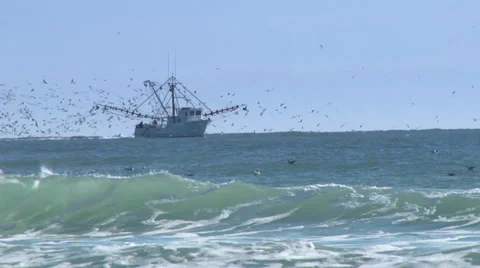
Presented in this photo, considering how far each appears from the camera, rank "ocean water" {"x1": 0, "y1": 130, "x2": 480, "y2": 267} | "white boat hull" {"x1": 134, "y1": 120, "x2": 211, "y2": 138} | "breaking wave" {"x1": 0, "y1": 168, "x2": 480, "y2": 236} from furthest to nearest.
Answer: "white boat hull" {"x1": 134, "y1": 120, "x2": 211, "y2": 138} < "breaking wave" {"x1": 0, "y1": 168, "x2": 480, "y2": 236} < "ocean water" {"x1": 0, "y1": 130, "x2": 480, "y2": 267}

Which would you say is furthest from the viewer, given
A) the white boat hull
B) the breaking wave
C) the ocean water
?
the white boat hull

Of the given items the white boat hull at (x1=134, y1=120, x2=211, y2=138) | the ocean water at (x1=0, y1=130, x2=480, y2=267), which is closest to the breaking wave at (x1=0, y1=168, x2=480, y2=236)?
the ocean water at (x1=0, y1=130, x2=480, y2=267)

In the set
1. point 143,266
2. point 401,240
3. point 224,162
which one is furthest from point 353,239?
point 224,162

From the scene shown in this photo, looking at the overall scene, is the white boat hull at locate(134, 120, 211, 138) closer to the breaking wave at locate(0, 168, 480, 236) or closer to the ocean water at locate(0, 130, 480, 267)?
the ocean water at locate(0, 130, 480, 267)

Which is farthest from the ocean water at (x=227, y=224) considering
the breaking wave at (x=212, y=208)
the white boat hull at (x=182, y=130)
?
the white boat hull at (x=182, y=130)

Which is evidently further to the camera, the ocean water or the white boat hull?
the white boat hull

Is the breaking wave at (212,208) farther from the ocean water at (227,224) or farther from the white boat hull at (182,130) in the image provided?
the white boat hull at (182,130)

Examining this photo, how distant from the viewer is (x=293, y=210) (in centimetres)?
2252

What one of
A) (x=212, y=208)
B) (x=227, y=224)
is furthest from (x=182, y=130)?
(x=227, y=224)

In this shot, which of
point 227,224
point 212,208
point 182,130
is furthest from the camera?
point 182,130

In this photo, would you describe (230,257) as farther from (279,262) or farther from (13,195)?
(13,195)

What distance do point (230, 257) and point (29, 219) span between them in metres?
8.29

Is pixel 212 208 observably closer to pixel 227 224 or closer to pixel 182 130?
pixel 227 224

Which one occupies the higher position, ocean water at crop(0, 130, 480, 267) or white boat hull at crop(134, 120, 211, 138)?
white boat hull at crop(134, 120, 211, 138)
